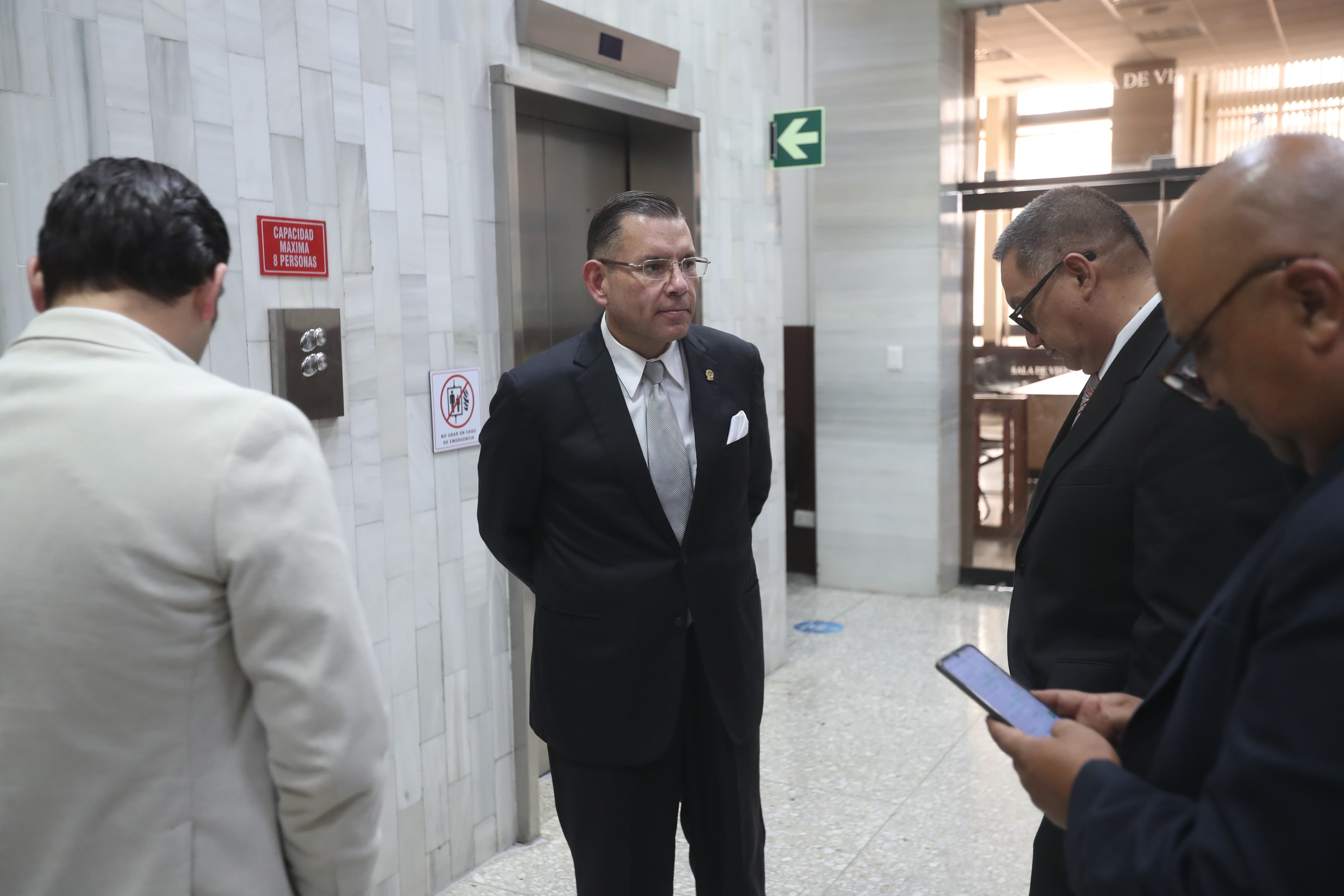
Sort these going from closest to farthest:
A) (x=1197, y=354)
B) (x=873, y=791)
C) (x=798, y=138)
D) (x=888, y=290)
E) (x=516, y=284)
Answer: (x=1197, y=354)
(x=516, y=284)
(x=873, y=791)
(x=798, y=138)
(x=888, y=290)

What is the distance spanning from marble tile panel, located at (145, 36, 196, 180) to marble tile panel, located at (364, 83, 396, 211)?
0.54 meters

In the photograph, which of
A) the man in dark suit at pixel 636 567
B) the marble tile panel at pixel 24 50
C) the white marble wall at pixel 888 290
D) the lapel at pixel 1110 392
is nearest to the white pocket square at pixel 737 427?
the man in dark suit at pixel 636 567

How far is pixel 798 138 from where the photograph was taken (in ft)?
16.2

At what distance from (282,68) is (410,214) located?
0.53 m

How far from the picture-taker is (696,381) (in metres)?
2.54

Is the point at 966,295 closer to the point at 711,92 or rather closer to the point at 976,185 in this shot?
the point at 976,185

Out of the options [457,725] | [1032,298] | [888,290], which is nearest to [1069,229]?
[1032,298]

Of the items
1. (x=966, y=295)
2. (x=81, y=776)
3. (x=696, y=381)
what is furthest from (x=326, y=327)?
(x=966, y=295)

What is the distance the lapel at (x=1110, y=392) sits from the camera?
187 cm

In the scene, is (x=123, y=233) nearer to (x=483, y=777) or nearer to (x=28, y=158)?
(x=28, y=158)

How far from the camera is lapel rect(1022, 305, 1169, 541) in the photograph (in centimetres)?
187

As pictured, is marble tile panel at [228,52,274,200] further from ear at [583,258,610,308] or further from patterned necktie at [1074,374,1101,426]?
patterned necktie at [1074,374,1101,426]

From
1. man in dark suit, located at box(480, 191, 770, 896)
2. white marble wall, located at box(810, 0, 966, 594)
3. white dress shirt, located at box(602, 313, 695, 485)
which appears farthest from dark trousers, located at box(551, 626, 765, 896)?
white marble wall, located at box(810, 0, 966, 594)

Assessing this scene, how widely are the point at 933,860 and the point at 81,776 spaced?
9.05ft
